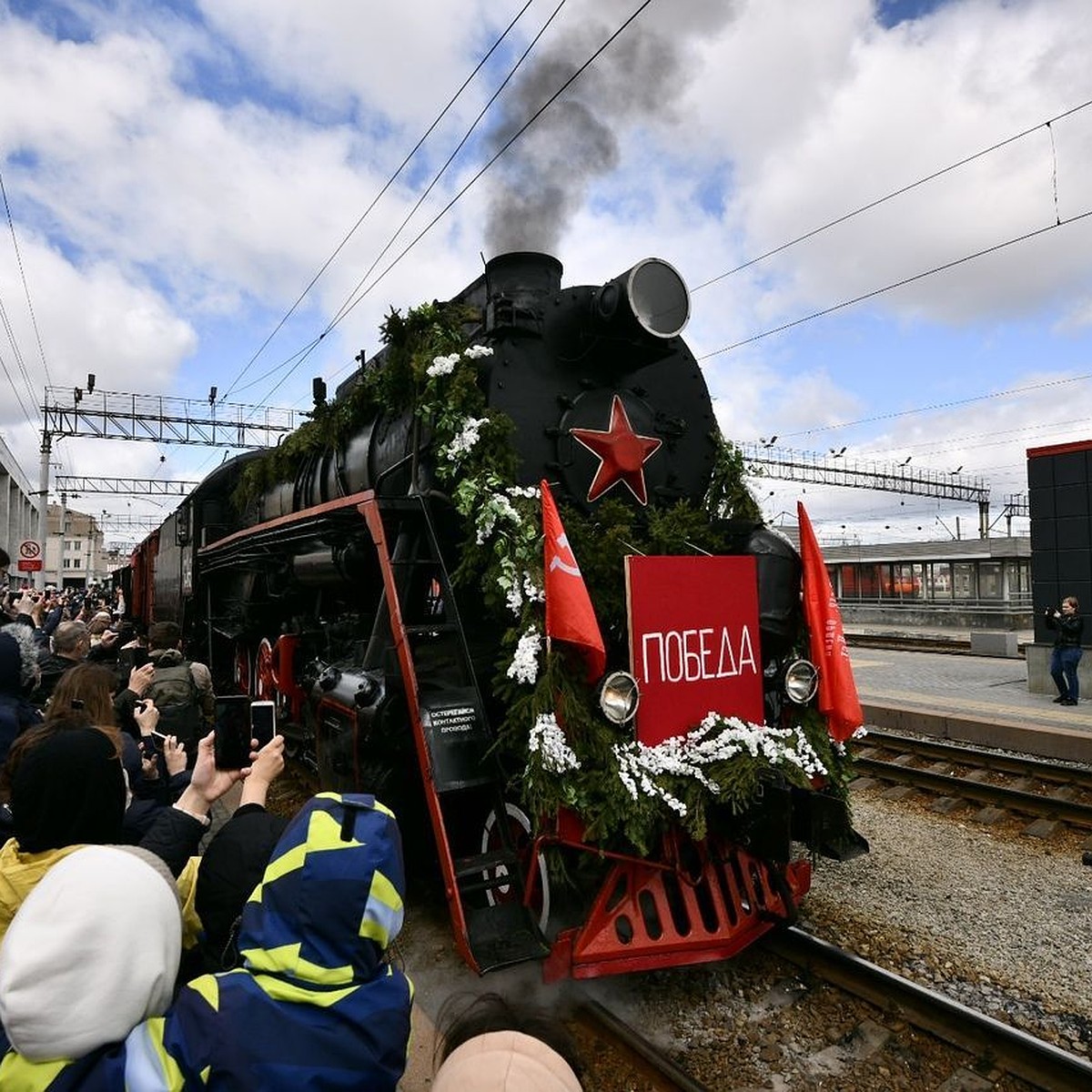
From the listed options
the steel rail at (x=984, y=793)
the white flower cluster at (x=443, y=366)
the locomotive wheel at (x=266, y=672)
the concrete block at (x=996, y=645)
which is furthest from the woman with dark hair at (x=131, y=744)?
the concrete block at (x=996, y=645)

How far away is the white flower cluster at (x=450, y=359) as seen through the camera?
12.9 ft

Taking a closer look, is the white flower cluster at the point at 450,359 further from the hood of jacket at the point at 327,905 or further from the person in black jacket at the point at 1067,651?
the person in black jacket at the point at 1067,651

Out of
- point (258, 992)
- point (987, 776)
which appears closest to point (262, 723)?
point (258, 992)

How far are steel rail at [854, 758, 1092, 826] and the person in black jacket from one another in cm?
465

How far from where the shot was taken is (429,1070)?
9.53 feet

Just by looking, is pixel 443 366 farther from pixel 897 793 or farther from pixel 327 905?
pixel 897 793

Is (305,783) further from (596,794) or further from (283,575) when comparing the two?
(596,794)

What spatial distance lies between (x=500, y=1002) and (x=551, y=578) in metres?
2.06

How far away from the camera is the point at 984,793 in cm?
623

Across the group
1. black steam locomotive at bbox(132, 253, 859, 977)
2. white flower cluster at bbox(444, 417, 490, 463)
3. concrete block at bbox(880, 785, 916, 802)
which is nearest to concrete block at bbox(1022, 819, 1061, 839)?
concrete block at bbox(880, 785, 916, 802)

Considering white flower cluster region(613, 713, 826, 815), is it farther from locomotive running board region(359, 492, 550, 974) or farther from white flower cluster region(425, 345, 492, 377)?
white flower cluster region(425, 345, 492, 377)

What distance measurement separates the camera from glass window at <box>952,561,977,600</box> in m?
25.9

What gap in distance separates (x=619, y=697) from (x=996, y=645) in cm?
1555

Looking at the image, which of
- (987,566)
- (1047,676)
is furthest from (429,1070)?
(987,566)
